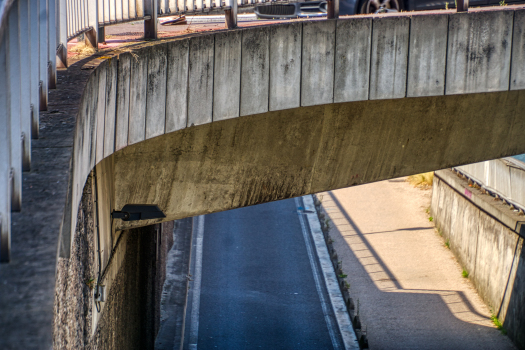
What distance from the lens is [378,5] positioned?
9070 mm

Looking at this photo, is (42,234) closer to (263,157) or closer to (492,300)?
(263,157)

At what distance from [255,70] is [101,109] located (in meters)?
2.27

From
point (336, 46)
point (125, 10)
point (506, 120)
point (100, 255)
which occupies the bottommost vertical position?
point (100, 255)

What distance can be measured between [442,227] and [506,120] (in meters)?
12.2

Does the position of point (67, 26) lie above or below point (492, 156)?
above

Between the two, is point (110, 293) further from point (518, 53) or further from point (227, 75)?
point (518, 53)

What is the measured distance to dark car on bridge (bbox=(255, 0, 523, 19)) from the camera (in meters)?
8.00

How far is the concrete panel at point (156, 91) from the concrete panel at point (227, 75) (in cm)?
66

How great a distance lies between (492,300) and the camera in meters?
15.0

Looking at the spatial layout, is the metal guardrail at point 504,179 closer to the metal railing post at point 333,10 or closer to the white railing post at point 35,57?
the metal railing post at point 333,10

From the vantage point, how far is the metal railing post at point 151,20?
590 cm

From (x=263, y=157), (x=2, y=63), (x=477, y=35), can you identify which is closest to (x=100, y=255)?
(x=263, y=157)

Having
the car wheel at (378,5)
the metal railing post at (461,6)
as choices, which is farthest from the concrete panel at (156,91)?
the car wheel at (378,5)

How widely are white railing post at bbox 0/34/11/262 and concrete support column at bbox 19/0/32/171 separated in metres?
0.38
